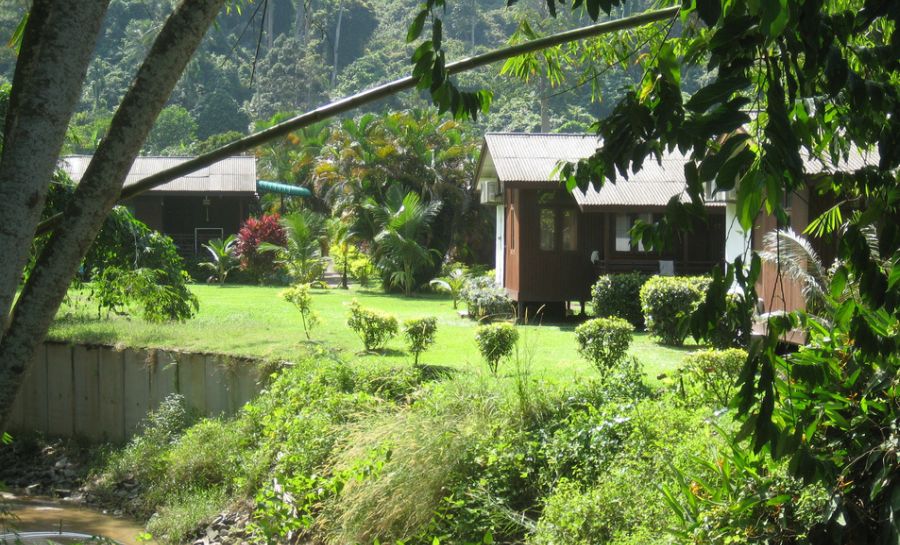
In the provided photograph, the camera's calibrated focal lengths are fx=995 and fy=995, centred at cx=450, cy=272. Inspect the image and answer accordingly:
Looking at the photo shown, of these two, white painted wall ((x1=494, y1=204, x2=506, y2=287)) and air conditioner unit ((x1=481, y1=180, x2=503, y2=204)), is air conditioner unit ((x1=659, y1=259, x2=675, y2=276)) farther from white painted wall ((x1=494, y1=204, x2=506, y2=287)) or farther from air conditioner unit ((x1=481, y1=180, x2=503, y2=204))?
air conditioner unit ((x1=481, y1=180, x2=503, y2=204))

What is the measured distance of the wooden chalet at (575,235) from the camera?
2181 centimetres

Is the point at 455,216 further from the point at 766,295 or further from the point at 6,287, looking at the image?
the point at 6,287

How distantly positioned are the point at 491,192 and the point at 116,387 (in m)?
13.2

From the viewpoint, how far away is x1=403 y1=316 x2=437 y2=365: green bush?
45.6 ft

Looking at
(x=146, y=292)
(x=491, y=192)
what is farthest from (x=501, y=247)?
(x=146, y=292)

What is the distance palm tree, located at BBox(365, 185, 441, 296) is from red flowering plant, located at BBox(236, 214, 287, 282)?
4.37 meters

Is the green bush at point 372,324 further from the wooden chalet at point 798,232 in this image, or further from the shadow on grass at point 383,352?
the wooden chalet at point 798,232

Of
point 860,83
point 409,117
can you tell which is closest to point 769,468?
point 860,83

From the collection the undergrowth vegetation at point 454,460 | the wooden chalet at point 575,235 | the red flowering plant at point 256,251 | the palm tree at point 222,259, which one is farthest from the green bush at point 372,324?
the red flowering plant at point 256,251

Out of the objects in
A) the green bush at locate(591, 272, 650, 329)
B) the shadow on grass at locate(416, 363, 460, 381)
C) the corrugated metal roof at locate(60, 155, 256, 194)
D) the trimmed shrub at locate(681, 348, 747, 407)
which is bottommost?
the shadow on grass at locate(416, 363, 460, 381)

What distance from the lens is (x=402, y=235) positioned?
97.2 feet

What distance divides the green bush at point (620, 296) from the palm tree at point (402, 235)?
9.90m

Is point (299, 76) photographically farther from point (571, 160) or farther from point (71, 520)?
point (71, 520)

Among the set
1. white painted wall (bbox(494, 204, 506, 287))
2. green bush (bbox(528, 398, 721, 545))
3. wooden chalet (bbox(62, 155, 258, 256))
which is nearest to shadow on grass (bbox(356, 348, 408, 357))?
green bush (bbox(528, 398, 721, 545))
